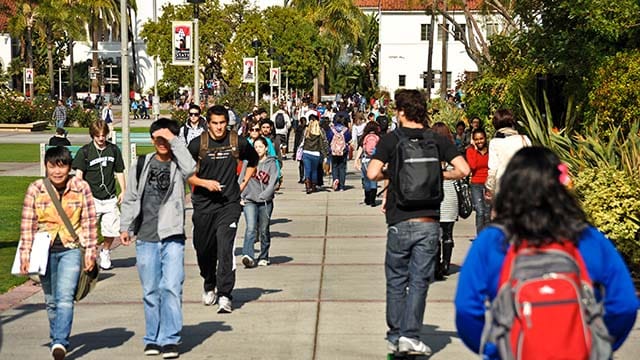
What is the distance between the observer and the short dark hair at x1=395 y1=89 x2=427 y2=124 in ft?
25.4

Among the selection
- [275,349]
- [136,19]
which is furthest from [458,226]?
[136,19]

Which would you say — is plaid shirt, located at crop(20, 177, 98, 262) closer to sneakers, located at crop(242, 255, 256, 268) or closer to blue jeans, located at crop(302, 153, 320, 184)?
sneakers, located at crop(242, 255, 256, 268)

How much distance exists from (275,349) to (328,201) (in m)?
12.4

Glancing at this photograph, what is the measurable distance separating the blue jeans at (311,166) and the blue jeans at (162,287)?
13970 mm

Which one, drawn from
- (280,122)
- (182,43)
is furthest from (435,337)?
(280,122)

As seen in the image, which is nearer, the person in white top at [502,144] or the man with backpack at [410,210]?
the man with backpack at [410,210]

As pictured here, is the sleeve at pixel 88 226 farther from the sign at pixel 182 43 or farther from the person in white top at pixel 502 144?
the sign at pixel 182 43

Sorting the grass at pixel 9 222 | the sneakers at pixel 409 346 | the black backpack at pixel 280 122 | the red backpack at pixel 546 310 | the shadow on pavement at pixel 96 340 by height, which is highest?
the red backpack at pixel 546 310

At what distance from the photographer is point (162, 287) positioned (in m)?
8.09

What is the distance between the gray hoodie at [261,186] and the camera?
484 inches

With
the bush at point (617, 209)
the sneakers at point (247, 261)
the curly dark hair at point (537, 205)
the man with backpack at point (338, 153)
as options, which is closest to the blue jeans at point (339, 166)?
the man with backpack at point (338, 153)

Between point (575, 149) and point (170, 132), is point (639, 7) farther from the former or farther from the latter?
point (170, 132)

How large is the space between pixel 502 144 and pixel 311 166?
11.6 metres

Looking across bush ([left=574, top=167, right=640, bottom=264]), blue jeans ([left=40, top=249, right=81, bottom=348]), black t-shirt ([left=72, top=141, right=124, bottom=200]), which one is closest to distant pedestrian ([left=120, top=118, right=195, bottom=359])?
blue jeans ([left=40, top=249, right=81, bottom=348])
